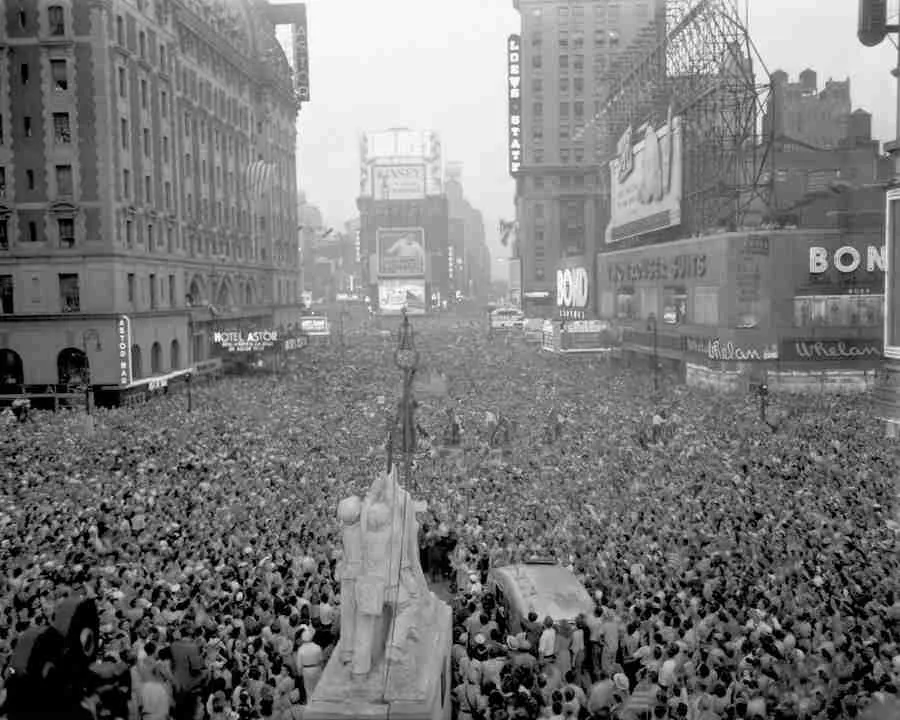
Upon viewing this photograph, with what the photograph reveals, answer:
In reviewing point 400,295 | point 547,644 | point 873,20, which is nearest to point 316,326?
point 873,20

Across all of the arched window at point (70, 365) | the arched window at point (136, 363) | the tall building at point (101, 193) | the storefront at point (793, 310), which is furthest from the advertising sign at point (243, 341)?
the storefront at point (793, 310)

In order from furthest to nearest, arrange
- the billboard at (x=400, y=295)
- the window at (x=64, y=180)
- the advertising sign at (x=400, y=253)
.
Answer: the advertising sign at (x=400, y=253) → the billboard at (x=400, y=295) → the window at (x=64, y=180)

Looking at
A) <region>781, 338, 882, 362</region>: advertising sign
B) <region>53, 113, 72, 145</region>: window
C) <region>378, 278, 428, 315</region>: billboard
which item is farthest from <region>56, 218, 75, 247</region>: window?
<region>378, 278, 428, 315</region>: billboard

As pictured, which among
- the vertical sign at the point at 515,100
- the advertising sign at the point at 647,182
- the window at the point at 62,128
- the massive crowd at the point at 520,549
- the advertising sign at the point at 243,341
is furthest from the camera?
the vertical sign at the point at 515,100

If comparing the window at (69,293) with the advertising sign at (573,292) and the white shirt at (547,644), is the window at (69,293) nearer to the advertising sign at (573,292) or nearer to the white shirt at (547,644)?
the white shirt at (547,644)

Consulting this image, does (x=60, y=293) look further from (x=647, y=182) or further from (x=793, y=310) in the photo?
(x=647, y=182)

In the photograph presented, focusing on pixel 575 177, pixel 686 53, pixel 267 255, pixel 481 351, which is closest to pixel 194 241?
pixel 267 255
